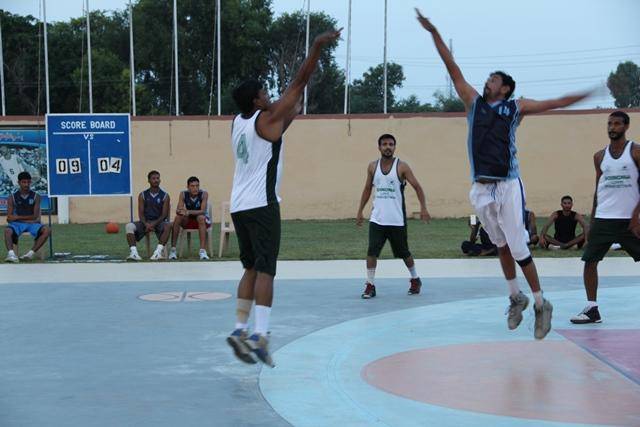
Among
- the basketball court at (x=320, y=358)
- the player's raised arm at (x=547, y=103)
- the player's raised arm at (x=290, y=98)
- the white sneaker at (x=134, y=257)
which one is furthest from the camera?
the white sneaker at (x=134, y=257)

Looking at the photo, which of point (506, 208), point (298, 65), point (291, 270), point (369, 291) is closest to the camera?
point (506, 208)

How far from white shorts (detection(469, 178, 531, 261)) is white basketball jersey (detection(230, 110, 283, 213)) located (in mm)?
1901

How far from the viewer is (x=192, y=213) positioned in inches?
607

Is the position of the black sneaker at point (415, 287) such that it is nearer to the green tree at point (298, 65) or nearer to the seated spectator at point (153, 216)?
the seated spectator at point (153, 216)

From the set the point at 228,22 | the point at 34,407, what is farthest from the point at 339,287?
the point at 228,22

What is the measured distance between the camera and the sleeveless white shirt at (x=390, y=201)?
10.7 m

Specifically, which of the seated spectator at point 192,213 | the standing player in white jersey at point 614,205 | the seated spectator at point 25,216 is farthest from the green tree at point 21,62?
the standing player in white jersey at point 614,205

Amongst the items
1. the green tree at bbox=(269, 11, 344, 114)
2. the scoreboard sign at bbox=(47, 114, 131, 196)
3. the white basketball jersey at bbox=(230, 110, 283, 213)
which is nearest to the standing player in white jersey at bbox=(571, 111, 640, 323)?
the white basketball jersey at bbox=(230, 110, 283, 213)

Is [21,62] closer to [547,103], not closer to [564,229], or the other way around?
[564,229]

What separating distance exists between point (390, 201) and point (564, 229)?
6.91 m

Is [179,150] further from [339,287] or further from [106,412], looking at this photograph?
[106,412]

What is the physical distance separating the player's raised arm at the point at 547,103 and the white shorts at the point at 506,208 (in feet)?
2.01

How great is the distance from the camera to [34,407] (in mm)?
5559

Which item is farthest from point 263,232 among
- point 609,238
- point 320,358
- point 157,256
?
point 157,256
